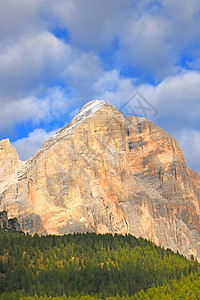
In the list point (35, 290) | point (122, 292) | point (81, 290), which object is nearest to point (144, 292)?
point (122, 292)

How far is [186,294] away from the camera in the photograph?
628ft

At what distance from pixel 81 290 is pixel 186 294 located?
3189 centimetres

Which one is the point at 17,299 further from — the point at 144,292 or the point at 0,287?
the point at 144,292

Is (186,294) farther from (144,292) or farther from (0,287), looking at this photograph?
(0,287)

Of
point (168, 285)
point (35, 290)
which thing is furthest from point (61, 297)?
point (168, 285)

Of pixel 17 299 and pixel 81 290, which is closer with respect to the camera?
pixel 17 299

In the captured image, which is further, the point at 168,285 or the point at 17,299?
the point at 168,285

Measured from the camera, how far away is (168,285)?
19962 cm

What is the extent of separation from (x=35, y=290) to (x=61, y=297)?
9.38 meters

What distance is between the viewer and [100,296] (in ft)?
635

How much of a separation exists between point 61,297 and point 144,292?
26.6 m

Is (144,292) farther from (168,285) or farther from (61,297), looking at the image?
(61,297)

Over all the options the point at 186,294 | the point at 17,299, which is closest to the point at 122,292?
the point at 186,294

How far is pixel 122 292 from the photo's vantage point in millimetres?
197375
